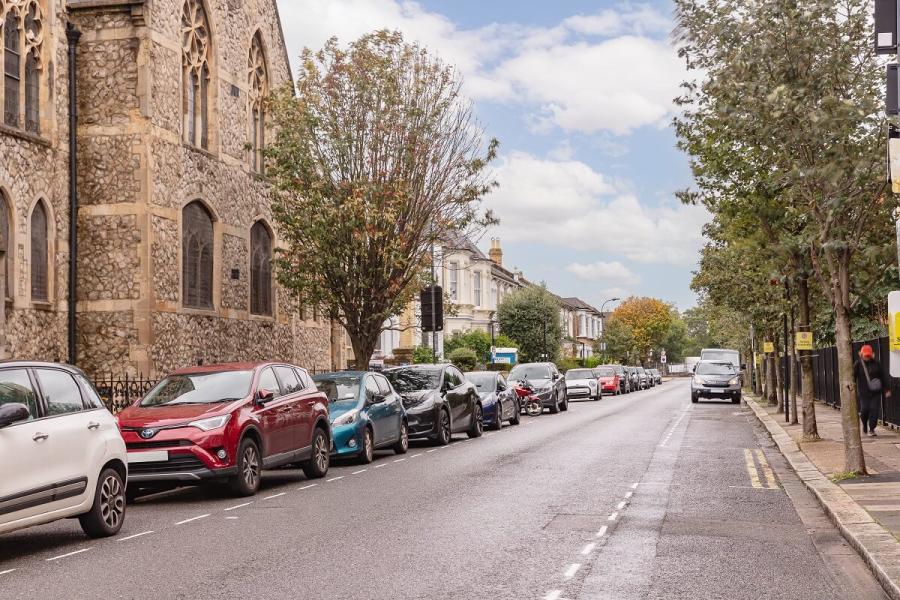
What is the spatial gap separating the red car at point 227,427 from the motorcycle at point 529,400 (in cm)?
1947

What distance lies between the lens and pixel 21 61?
22781 millimetres

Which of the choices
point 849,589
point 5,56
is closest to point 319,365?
point 5,56

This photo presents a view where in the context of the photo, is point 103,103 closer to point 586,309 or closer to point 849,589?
point 849,589

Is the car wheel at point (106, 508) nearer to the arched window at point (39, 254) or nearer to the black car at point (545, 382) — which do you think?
the arched window at point (39, 254)

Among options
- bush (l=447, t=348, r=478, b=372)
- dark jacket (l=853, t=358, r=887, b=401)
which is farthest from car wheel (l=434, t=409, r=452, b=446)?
bush (l=447, t=348, r=478, b=372)

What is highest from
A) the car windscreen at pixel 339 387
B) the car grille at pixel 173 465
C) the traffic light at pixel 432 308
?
the traffic light at pixel 432 308

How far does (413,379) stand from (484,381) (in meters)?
5.76

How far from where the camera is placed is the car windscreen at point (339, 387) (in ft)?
59.1

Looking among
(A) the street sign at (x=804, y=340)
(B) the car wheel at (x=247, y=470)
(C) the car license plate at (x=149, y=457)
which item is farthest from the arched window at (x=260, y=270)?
(C) the car license plate at (x=149, y=457)

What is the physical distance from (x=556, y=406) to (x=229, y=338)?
1200 centimetres

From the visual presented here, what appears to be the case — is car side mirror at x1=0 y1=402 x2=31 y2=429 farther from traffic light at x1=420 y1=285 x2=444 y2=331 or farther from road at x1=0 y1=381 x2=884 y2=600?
traffic light at x1=420 y1=285 x2=444 y2=331

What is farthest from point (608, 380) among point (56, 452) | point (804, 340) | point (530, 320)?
point (56, 452)

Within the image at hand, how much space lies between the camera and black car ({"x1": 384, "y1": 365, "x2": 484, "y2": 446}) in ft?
70.2

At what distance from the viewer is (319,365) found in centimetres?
3659
